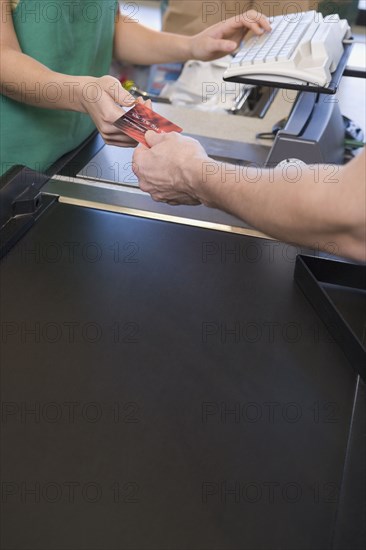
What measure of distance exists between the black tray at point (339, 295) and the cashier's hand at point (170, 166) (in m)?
0.24

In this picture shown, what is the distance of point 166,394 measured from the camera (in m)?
0.95

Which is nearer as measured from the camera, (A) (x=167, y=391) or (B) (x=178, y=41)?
(A) (x=167, y=391)

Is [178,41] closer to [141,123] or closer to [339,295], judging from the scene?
[141,123]

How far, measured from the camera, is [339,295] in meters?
1.14

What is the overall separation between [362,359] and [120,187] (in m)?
0.67

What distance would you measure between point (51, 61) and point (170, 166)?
0.55 meters

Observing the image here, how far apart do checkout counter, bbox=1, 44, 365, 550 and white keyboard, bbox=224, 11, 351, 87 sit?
323mm

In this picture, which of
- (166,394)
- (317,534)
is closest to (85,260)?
(166,394)

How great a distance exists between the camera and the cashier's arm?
0.77 metres

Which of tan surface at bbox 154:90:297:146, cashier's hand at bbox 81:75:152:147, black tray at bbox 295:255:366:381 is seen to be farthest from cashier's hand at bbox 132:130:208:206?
tan surface at bbox 154:90:297:146

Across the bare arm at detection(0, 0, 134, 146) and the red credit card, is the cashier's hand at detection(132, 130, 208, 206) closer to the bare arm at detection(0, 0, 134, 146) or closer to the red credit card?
the red credit card

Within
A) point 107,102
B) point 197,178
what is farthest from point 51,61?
point 197,178

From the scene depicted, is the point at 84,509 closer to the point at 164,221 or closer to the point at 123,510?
the point at 123,510

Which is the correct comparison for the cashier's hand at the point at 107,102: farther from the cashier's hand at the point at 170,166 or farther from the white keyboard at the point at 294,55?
the white keyboard at the point at 294,55
